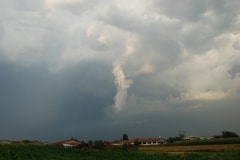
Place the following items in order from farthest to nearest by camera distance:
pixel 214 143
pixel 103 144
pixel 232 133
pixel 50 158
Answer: pixel 232 133
pixel 214 143
pixel 103 144
pixel 50 158

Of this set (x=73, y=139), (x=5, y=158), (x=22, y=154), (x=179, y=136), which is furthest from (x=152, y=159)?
(x=179, y=136)

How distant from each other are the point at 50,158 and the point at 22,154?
11.0ft

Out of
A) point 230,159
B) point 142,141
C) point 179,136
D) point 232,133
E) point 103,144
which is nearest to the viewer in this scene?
point 230,159

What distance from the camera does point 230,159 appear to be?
60.9 m

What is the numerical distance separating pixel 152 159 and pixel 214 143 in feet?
227

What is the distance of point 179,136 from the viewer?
593 ft

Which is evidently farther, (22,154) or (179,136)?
(179,136)

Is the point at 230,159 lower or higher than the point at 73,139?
lower

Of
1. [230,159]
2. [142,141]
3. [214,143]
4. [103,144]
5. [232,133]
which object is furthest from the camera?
[142,141]

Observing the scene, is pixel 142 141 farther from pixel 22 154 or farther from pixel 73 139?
pixel 22 154

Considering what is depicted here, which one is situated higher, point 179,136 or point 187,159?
point 179,136

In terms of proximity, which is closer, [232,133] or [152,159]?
[152,159]

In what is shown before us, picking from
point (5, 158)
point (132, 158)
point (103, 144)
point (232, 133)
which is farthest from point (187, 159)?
point (232, 133)

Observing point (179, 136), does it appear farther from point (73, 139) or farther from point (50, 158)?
point (50, 158)
